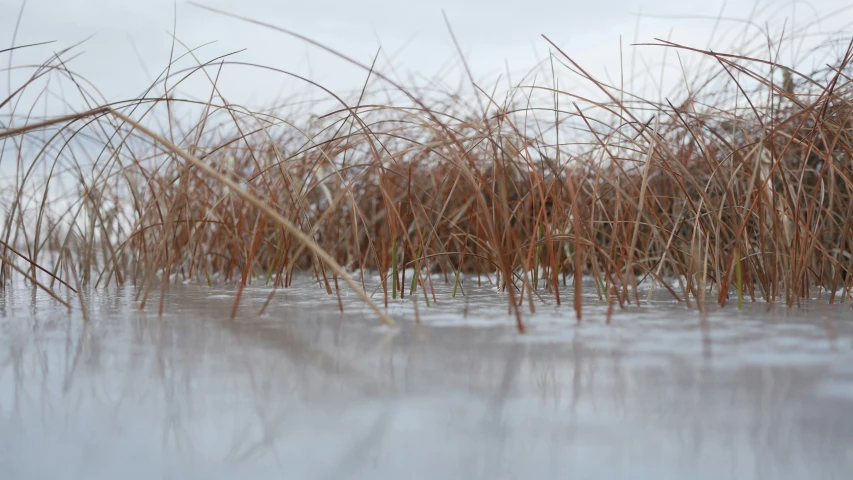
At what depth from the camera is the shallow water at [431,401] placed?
47 centimetres

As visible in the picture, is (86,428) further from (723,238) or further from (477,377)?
(723,238)

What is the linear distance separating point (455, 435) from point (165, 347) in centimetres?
45

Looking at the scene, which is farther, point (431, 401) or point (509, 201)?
point (509, 201)

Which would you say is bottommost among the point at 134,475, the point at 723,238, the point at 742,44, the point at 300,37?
the point at 134,475

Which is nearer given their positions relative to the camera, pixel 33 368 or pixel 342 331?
pixel 33 368

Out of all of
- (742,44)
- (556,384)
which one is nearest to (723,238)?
(742,44)

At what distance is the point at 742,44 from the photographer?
96.7 inches

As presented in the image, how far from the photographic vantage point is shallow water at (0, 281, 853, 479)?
47 centimetres

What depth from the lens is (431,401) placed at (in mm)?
581

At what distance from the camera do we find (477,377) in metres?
0.65

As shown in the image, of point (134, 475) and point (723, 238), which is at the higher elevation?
point (723, 238)

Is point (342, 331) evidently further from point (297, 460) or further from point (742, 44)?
point (742, 44)

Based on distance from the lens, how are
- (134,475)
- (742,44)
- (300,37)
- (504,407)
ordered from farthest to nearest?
(742,44) < (300,37) < (504,407) < (134,475)

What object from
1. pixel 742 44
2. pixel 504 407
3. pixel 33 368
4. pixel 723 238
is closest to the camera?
pixel 504 407
